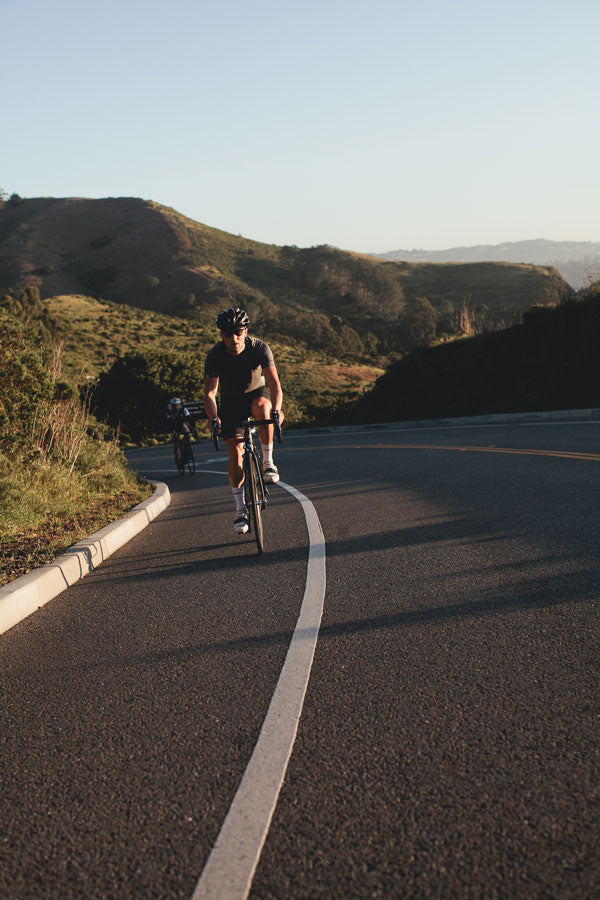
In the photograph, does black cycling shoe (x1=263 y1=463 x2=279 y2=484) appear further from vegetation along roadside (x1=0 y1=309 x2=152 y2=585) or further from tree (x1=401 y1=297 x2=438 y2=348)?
tree (x1=401 y1=297 x2=438 y2=348)

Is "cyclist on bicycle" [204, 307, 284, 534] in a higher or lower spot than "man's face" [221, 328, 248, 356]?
lower

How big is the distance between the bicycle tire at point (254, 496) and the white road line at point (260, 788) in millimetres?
2235

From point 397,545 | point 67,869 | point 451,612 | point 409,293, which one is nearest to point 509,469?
point 397,545

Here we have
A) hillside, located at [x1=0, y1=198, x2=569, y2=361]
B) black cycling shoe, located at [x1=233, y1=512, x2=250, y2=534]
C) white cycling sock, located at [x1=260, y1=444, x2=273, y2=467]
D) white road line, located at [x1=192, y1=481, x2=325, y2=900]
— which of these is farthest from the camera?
hillside, located at [x1=0, y1=198, x2=569, y2=361]

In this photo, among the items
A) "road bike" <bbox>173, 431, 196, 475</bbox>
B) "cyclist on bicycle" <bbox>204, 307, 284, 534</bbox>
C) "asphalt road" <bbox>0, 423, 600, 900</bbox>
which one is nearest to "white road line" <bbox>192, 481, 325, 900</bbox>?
"asphalt road" <bbox>0, 423, 600, 900</bbox>

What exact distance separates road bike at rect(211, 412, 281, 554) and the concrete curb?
1569 millimetres

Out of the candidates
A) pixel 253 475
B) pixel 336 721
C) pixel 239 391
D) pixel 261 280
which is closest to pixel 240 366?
pixel 239 391

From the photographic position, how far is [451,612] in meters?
4.45

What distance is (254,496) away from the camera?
269 inches

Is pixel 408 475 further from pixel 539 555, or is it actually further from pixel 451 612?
pixel 451 612

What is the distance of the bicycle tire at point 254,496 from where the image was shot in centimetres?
670

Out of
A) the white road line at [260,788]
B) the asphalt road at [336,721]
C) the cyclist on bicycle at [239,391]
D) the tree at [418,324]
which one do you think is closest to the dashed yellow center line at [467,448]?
the asphalt road at [336,721]

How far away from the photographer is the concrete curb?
521cm

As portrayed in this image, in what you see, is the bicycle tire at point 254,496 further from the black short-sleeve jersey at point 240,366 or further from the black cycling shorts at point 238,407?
the black short-sleeve jersey at point 240,366
